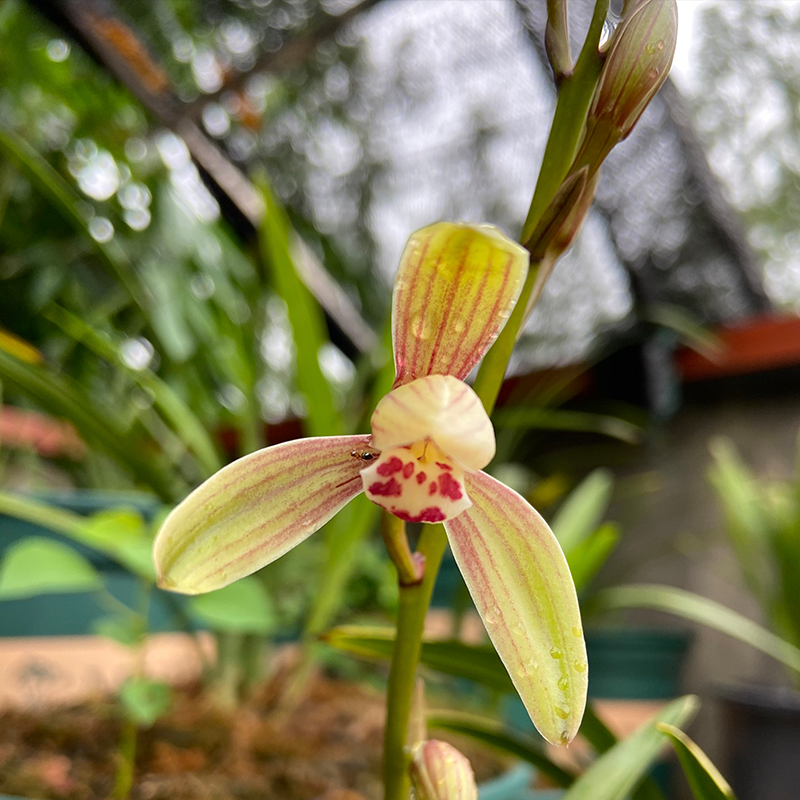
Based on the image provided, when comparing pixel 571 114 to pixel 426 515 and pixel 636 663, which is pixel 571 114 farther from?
pixel 636 663

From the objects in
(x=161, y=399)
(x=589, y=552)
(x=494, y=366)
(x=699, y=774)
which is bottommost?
(x=699, y=774)

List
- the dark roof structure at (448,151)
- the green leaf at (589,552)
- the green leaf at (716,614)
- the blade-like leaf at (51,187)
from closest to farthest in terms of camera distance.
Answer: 1. the blade-like leaf at (51,187)
2. the green leaf at (589,552)
3. the green leaf at (716,614)
4. the dark roof structure at (448,151)

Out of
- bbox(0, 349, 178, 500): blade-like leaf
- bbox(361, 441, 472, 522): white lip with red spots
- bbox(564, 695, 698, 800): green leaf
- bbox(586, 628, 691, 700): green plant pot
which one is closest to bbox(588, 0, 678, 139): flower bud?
bbox(361, 441, 472, 522): white lip with red spots

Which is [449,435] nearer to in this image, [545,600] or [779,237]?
[545,600]

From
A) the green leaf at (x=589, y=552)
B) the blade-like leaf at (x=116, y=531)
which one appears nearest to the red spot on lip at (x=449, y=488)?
the blade-like leaf at (x=116, y=531)

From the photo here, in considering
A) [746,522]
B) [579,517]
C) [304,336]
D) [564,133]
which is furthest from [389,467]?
[746,522]

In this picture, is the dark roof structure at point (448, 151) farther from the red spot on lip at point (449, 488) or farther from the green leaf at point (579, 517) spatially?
the red spot on lip at point (449, 488)

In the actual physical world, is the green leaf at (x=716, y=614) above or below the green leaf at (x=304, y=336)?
below
